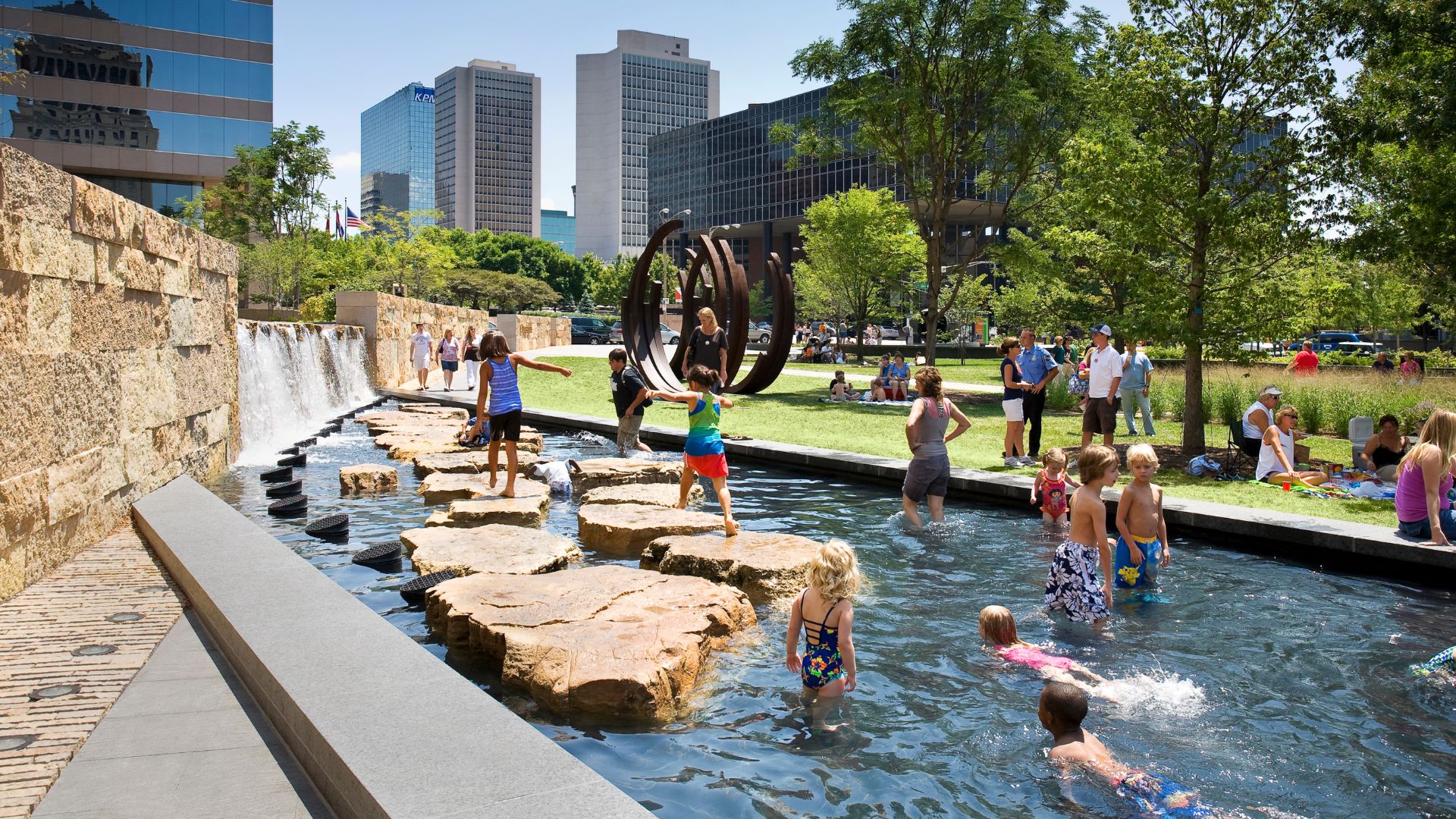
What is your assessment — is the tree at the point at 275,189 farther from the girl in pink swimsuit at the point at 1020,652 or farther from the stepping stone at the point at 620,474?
the girl in pink swimsuit at the point at 1020,652

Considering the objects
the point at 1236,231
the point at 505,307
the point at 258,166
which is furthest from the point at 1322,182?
the point at 505,307

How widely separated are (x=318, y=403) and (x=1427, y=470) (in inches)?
693

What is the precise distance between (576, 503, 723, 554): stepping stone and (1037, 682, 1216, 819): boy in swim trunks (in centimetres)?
430

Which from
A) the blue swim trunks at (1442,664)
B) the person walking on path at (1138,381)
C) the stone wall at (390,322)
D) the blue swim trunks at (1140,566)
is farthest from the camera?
the stone wall at (390,322)

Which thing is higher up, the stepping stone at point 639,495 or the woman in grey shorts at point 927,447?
the woman in grey shorts at point 927,447

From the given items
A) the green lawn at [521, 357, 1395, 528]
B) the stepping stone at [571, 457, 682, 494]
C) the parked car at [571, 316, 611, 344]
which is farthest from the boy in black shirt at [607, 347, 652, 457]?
the parked car at [571, 316, 611, 344]

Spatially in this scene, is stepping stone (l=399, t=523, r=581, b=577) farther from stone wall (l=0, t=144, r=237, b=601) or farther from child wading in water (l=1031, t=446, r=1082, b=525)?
child wading in water (l=1031, t=446, r=1082, b=525)

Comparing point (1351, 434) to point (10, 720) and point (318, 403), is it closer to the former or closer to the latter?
point (10, 720)

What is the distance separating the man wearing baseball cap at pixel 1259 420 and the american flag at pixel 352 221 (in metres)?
48.9

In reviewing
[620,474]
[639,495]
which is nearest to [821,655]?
[639,495]

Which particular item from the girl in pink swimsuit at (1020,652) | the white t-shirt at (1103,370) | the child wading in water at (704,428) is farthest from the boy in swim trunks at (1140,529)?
the white t-shirt at (1103,370)

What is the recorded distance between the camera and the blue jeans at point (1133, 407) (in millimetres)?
15414

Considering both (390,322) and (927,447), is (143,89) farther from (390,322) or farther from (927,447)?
(927,447)

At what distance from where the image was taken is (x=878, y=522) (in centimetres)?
935
